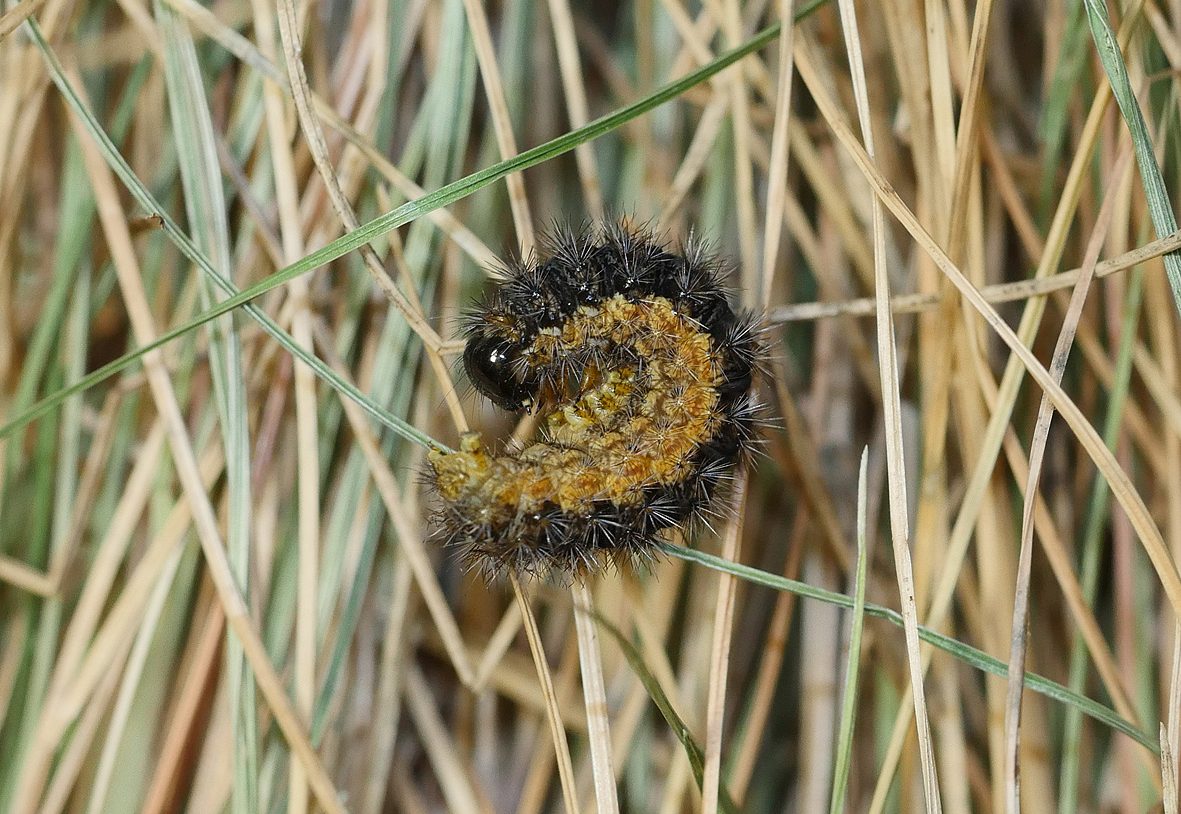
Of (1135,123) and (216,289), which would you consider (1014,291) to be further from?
(216,289)

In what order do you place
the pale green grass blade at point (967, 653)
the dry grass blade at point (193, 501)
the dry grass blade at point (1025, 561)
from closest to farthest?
the dry grass blade at point (1025, 561), the pale green grass blade at point (967, 653), the dry grass blade at point (193, 501)

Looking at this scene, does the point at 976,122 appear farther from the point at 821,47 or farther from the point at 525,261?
the point at 525,261

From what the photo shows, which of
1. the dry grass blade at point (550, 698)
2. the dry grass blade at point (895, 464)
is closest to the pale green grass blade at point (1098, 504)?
the dry grass blade at point (895, 464)

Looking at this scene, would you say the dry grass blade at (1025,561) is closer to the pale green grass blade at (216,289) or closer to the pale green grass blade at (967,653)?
the pale green grass blade at (967,653)

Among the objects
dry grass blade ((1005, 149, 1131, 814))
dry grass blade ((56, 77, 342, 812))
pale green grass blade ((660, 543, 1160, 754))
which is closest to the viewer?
dry grass blade ((1005, 149, 1131, 814))

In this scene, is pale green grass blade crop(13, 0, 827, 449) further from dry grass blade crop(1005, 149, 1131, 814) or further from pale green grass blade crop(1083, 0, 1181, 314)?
dry grass blade crop(1005, 149, 1131, 814)

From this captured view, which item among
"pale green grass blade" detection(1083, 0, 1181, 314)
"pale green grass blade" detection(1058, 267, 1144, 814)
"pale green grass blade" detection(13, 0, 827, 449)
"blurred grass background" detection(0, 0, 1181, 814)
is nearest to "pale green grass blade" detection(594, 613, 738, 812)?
"blurred grass background" detection(0, 0, 1181, 814)

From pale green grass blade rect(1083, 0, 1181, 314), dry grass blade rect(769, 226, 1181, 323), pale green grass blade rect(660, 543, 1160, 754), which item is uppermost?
pale green grass blade rect(1083, 0, 1181, 314)
